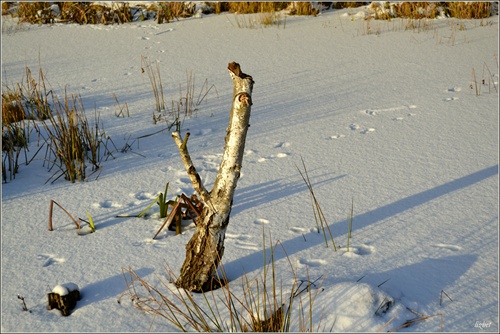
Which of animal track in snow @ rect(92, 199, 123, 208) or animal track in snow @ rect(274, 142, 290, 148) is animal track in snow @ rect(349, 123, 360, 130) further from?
animal track in snow @ rect(92, 199, 123, 208)

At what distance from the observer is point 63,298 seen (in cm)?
196

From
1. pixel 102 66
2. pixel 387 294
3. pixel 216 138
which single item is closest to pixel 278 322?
pixel 387 294

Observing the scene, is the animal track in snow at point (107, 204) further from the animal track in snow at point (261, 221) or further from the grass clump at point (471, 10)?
the grass clump at point (471, 10)

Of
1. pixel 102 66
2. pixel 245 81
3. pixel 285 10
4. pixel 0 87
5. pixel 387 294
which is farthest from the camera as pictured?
pixel 285 10

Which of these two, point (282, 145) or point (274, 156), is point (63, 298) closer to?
point (274, 156)

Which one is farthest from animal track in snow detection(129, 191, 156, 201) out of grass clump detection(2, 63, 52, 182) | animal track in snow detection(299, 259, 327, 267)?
animal track in snow detection(299, 259, 327, 267)

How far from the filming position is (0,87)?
4.56 metres

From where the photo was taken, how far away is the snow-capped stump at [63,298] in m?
1.96

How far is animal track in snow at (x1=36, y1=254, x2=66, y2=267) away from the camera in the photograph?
7.54ft

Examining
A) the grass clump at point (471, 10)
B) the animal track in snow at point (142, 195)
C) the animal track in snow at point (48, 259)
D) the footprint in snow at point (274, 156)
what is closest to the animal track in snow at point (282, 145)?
the footprint in snow at point (274, 156)

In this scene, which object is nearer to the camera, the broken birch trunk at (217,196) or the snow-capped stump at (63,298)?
the broken birch trunk at (217,196)

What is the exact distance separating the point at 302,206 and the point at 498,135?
5.40 ft

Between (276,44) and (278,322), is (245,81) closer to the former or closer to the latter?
(278,322)

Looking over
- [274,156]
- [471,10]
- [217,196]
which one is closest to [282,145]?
[274,156]
